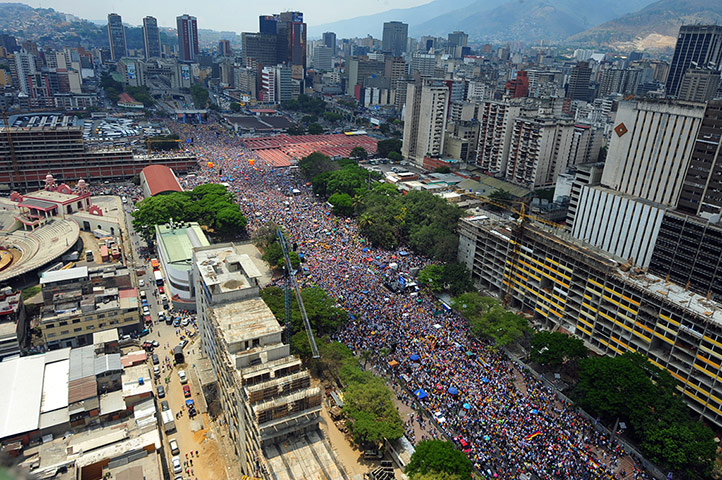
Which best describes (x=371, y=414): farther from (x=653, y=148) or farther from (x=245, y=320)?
(x=653, y=148)

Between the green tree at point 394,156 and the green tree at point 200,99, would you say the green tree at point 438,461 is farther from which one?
the green tree at point 200,99

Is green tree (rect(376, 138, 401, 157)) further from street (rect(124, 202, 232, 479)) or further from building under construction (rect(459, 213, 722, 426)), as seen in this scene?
street (rect(124, 202, 232, 479))

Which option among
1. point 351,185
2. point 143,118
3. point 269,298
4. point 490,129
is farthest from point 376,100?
point 269,298

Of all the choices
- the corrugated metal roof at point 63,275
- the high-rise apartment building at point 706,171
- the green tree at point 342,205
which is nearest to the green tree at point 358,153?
the green tree at point 342,205

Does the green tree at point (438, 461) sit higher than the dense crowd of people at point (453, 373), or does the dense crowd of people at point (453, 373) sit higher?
the green tree at point (438, 461)

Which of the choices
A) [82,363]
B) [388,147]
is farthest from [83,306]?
[388,147]
